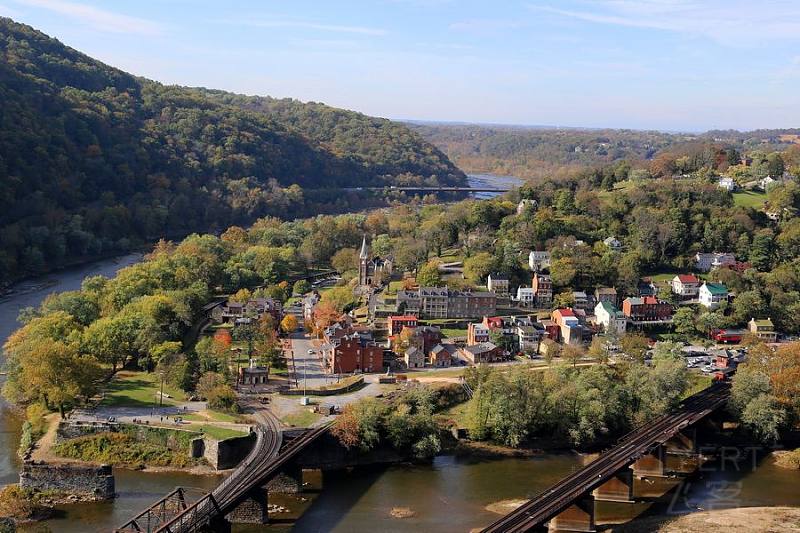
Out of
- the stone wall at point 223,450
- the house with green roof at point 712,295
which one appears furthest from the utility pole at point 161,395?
the house with green roof at point 712,295

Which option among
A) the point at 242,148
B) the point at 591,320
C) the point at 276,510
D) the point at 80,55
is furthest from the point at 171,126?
the point at 276,510

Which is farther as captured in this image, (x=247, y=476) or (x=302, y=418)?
(x=302, y=418)

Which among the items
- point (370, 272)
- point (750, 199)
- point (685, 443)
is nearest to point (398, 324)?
point (370, 272)

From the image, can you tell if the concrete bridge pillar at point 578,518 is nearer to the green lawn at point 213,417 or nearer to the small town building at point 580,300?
the green lawn at point 213,417

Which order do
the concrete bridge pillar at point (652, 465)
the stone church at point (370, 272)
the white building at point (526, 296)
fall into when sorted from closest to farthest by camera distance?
the concrete bridge pillar at point (652, 465)
the white building at point (526, 296)
the stone church at point (370, 272)

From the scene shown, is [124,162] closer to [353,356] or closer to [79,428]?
[353,356]

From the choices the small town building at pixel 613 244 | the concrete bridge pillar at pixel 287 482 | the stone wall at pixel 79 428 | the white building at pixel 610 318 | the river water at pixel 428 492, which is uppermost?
the small town building at pixel 613 244
